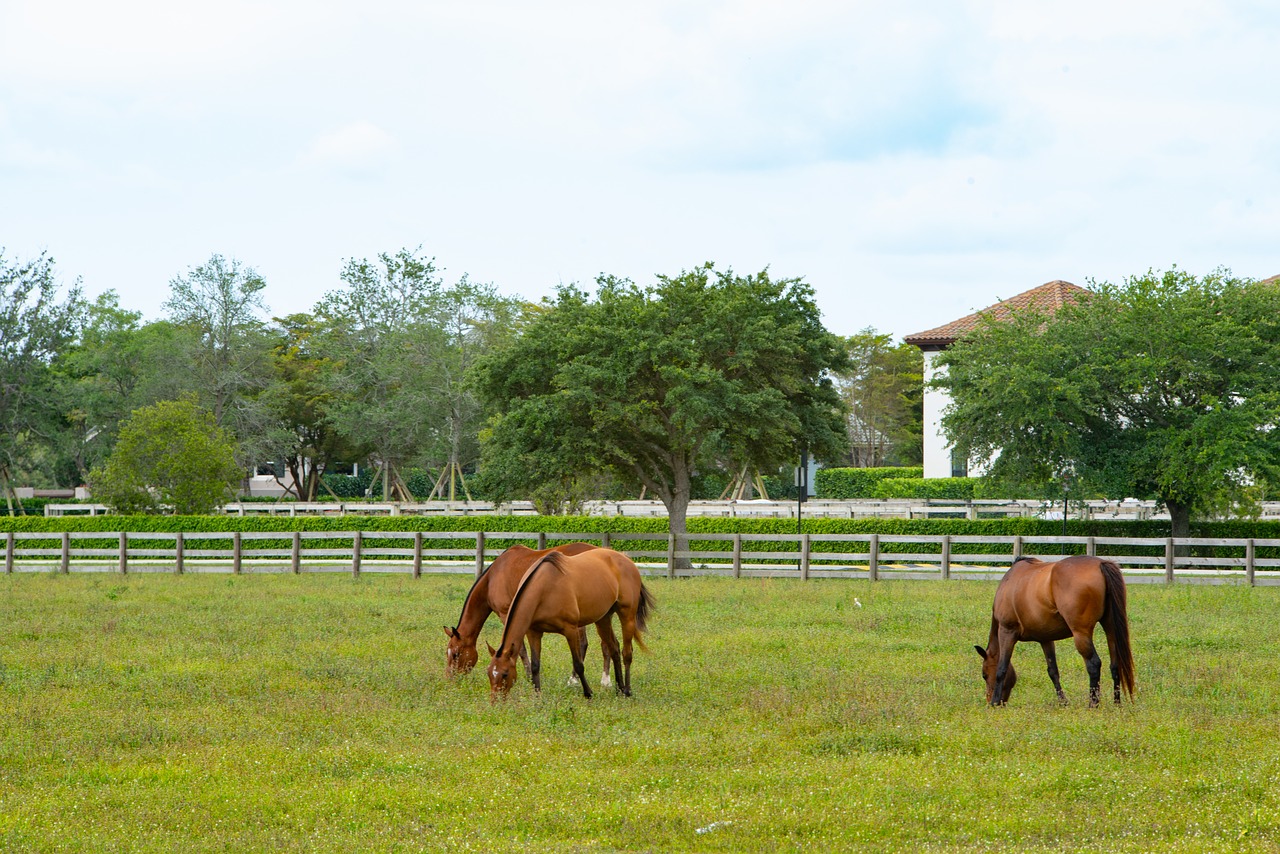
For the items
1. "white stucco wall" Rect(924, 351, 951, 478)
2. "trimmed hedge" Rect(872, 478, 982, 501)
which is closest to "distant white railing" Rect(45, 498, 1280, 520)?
"trimmed hedge" Rect(872, 478, 982, 501)

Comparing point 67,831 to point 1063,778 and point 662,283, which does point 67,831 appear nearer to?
point 1063,778

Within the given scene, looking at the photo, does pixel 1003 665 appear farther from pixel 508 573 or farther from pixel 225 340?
pixel 225 340

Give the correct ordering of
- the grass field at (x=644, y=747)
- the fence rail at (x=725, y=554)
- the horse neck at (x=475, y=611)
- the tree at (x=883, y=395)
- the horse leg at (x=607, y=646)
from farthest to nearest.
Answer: the tree at (x=883, y=395) < the fence rail at (x=725, y=554) < the horse neck at (x=475, y=611) < the horse leg at (x=607, y=646) < the grass field at (x=644, y=747)

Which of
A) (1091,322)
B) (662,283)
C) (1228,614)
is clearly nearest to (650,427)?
(662,283)

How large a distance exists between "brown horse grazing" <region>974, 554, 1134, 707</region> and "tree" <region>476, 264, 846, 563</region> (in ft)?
49.9

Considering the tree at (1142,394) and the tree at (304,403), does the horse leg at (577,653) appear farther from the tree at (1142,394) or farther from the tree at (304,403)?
the tree at (304,403)

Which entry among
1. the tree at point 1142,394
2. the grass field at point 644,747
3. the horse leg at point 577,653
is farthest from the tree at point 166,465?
the horse leg at point 577,653

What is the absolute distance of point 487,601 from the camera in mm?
11969

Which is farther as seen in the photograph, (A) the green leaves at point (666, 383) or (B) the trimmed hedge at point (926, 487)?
(B) the trimmed hedge at point (926, 487)

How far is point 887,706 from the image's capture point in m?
10.0

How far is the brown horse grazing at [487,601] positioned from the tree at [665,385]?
538 inches

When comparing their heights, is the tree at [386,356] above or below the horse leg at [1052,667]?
above

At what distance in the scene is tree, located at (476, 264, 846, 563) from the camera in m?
26.4

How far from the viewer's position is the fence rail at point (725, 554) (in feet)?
78.8
